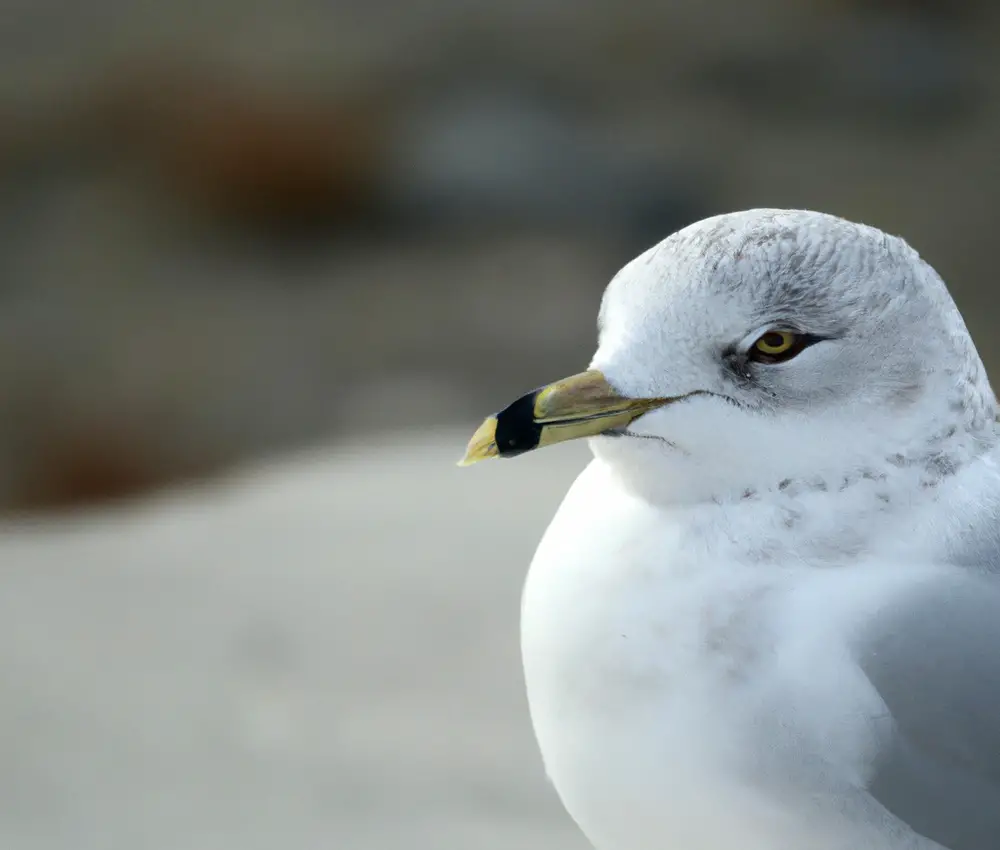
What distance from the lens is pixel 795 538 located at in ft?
3.78

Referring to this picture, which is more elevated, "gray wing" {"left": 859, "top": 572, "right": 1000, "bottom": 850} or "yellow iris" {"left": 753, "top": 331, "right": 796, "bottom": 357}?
"yellow iris" {"left": 753, "top": 331, "right": 796, "bottom": 357}

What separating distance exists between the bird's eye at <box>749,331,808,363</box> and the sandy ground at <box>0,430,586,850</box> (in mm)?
1121

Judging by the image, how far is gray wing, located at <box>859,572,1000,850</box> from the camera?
113 centimetres

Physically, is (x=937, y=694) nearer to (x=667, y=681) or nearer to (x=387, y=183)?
(x=667, y=681)

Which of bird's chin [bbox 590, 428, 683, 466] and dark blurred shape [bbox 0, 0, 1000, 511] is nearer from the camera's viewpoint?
bird's chin [bbox 590, 428, 683, 466]

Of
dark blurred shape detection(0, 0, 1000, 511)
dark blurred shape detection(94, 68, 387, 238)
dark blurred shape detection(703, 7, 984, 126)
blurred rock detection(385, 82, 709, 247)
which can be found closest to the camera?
dark blurred shape detection(0, 0, 1000, 511)

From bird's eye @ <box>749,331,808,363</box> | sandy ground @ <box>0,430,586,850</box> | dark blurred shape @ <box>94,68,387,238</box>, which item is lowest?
bird's eye @ <box>749,331,808,363</box>

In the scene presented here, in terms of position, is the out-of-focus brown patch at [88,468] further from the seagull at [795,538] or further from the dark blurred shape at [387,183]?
the seagull at [795,538]

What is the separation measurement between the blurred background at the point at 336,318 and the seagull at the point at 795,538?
3.04 ft

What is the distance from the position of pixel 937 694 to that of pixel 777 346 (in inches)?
12.6

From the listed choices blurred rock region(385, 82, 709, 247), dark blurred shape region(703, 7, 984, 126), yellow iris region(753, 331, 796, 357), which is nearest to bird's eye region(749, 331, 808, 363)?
yellow iris region(753, 331, 796, 357)

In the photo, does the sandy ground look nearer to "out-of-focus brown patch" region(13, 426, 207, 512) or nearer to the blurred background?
the blurred background

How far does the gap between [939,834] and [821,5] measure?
5.12 metres

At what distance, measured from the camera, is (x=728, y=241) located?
43.4 inches
